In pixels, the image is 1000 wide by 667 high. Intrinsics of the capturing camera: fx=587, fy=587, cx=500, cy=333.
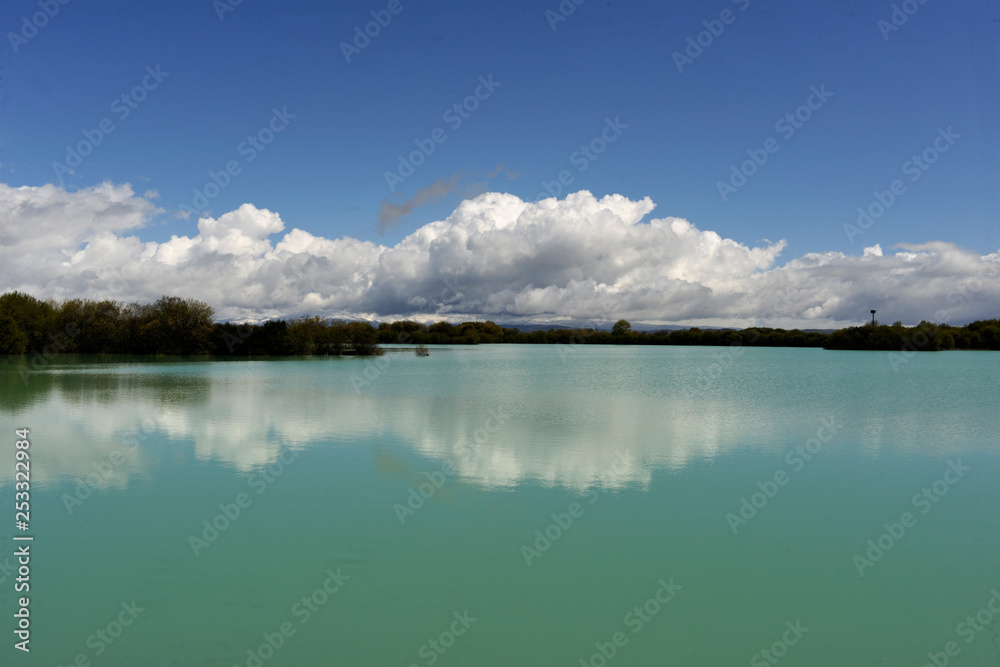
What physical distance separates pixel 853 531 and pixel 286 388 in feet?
75.1

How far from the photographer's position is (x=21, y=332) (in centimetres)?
5584

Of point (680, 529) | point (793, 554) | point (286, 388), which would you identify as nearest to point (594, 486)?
point (680, 529)

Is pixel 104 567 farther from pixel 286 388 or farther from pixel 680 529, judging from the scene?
pixel 286 388
